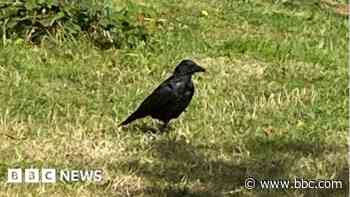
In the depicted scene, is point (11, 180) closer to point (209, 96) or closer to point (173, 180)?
point (173, 180)

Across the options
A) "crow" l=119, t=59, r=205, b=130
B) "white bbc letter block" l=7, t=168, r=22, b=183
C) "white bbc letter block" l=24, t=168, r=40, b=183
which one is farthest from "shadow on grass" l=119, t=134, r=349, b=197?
"white bbc letter block" l=7, t=168, r=22, b=183

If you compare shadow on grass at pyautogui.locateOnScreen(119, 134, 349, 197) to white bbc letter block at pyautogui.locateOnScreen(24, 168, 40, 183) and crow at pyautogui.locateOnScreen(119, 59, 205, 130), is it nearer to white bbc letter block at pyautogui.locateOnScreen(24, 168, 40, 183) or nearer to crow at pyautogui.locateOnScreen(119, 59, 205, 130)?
crow at pyautogui.locateOnScreen(119, 59, 205, 130)

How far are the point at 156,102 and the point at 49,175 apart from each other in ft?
3.86

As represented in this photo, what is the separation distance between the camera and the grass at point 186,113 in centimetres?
563

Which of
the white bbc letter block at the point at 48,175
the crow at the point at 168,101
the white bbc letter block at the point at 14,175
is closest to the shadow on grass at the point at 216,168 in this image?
the crow at the point at 168,101

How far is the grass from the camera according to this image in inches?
222

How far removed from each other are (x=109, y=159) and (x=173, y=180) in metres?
Result: 0.52

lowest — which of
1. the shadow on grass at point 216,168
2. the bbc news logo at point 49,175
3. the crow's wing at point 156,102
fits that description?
the shadow on grass at point 216,168

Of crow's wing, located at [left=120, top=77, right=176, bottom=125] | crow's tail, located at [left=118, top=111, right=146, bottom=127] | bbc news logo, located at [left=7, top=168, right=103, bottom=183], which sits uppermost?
crow's wing, located at [left=120, top=77, right=176, bottom=125]

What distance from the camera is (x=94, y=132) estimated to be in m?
6.27

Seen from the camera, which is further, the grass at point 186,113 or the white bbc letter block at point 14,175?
the grass at point 186,113

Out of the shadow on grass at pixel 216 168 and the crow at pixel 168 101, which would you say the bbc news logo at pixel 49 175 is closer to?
the shadow on grass at pixel 216 168

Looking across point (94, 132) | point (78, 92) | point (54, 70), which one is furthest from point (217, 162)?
point (54, 70)

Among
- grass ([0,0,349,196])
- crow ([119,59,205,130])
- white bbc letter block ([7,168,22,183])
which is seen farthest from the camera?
crow ([119,59,205,130])
